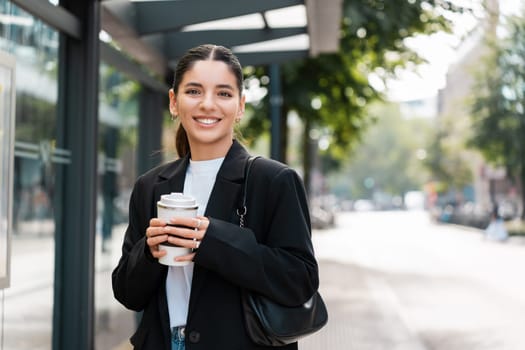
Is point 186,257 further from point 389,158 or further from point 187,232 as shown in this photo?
point 389,158

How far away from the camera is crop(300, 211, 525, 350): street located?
7.83 metres

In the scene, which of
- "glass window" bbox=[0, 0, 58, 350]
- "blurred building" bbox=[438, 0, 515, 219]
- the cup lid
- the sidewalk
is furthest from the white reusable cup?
"blurred building" bbox=[438, 0, 515, 219]

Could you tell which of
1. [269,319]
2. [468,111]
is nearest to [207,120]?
[269,319]

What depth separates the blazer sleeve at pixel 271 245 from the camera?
1.83 m

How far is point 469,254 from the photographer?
2073 cm

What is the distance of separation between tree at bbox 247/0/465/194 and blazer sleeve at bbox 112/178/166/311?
25.8ft

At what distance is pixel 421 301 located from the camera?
11.0 meters

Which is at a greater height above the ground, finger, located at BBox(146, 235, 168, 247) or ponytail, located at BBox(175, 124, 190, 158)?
ponytail, located at BBox(175, 124, 190, 158)

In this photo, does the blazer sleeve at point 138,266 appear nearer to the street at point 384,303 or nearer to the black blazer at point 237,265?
the black blazer at point 237,265

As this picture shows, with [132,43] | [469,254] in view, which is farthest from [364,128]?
[132,43]

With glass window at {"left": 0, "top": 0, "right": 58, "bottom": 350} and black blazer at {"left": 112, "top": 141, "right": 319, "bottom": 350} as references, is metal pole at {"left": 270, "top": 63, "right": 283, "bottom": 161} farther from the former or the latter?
black blazer at {"left": 112, "top": 141, "right": 319, "bottom": 350}

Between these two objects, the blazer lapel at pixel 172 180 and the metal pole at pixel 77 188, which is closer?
the blazer lapel at pixel 172 180

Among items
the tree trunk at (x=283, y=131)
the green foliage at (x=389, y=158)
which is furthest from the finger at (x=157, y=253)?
the green foliage at (x=389, y=158)

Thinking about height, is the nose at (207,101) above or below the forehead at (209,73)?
below
